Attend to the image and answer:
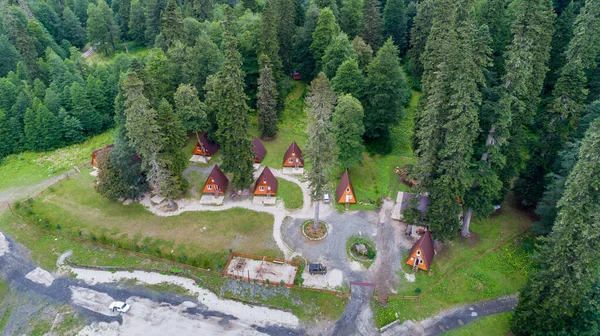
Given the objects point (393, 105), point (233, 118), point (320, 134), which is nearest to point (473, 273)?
point (320, 134)

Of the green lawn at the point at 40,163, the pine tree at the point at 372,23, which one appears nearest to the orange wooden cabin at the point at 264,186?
the green lawn at the point at 40,163

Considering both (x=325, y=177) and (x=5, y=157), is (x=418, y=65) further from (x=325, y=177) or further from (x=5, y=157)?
(x=5, y=157)

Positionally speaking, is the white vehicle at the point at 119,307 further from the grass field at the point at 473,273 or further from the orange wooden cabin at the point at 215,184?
the grass field at the point at 473,273

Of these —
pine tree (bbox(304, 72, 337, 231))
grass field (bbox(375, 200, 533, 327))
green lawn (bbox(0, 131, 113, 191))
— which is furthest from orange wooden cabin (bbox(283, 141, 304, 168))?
green lawn (bbox(0, 131, 113, 191))

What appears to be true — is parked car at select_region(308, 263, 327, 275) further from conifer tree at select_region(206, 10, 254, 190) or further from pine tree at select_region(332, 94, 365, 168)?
pine tree at select_region(332, 94, 365, 168)

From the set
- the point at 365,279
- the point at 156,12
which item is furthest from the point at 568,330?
the point at 156,12

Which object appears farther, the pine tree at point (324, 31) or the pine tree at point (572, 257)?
the pine tree at point (324, 31)

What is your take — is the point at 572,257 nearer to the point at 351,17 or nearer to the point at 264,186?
the point at 264,186
